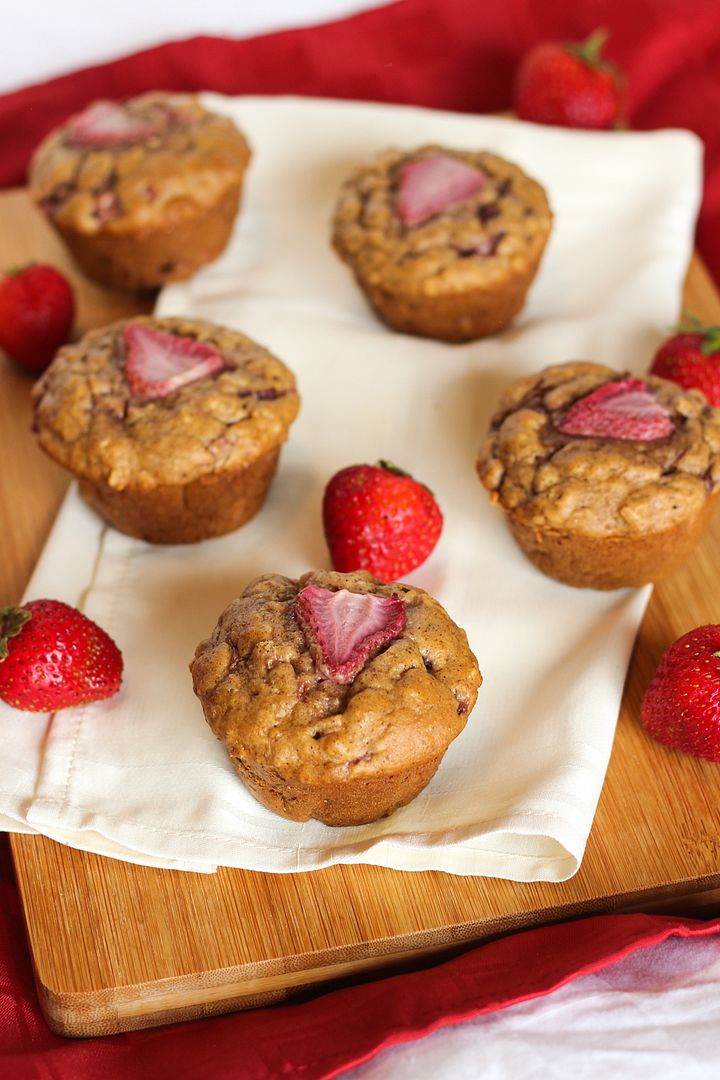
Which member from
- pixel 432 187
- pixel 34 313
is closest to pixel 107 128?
pixel 34 313

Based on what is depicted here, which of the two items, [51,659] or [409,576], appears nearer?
[51,659]

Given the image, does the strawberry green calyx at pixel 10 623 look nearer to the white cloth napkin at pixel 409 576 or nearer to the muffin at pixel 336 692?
the white cloth napkin at pixel 409 576

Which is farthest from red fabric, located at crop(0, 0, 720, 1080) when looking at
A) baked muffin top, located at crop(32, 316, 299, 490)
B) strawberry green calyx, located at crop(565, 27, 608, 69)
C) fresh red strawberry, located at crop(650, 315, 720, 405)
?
baked muffin top, located at crop(32, 316, 299, 490)

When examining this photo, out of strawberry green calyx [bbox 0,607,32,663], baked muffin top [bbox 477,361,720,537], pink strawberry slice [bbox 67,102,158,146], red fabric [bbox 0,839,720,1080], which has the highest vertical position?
pink strawberry slice [bbox 67,102,158,146]

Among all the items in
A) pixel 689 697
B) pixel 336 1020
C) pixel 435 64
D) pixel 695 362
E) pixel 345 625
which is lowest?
pixel 336 1020

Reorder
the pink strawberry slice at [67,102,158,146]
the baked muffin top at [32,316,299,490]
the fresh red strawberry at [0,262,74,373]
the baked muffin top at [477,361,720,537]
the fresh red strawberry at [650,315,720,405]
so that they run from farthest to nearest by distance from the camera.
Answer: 1. the pink strawberry slice at [67,102,158,146]
2. the fresh red strawberry at [0,262,74,373]
3. the fresh red strawberry at [650,315,720,405]
4. the baked muffin top at [32,316,299,490]
5. the baked muffin top at [477,361,720,537]

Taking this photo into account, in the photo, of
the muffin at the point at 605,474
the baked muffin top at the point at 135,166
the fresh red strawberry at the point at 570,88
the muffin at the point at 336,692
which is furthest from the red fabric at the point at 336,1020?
the fresh red strawberry at the point at 570,88

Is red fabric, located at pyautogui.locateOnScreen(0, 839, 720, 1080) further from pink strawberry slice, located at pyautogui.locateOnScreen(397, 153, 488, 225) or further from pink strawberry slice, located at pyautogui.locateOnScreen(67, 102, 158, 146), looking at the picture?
pink strawberry slice, located at pyautogui.locateOnScreen(67, 102, 158, 146)

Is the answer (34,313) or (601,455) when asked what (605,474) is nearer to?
(601,455)
